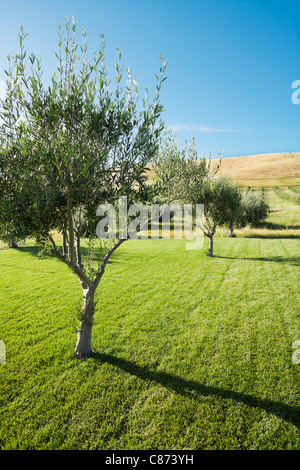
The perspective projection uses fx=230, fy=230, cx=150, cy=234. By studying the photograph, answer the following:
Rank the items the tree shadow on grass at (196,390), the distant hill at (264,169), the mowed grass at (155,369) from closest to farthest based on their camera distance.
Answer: the mowed grass at (155,369) < the tree shadow on grass at (196,390) < the distant hill at (264,169)

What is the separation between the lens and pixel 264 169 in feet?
318

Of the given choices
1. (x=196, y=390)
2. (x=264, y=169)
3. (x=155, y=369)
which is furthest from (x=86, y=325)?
(x=264, y=169)

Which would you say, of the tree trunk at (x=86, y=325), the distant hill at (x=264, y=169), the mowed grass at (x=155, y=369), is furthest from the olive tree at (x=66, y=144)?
the distant hill at (x=264, y=169)

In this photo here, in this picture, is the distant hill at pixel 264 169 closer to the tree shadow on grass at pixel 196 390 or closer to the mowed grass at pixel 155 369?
the mowed grass at pixel 155 369

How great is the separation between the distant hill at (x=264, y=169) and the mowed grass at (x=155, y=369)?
66.1 meters

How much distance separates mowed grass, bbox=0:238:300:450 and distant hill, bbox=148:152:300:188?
6613 cm

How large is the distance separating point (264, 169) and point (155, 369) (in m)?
106

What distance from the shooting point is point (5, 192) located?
604cm

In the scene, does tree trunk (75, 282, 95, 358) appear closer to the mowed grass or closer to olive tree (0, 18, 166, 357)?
the mowed grass

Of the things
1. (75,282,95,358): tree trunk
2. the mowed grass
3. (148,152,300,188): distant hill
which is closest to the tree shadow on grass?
the mowed grass

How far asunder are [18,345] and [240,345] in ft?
28.3

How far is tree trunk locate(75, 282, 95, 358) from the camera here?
7932 mm

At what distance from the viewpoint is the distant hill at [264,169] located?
83.2m
